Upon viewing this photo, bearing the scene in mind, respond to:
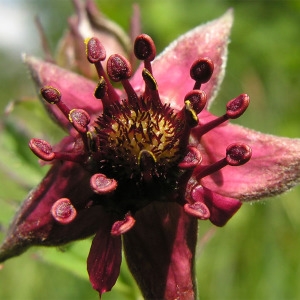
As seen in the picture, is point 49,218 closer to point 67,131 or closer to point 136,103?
point 67,131

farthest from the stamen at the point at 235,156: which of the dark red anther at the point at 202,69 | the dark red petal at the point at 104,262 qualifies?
the dark red petal at the point at 104,262

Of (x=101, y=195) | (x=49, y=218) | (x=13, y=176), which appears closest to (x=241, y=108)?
(x=101, y=195)

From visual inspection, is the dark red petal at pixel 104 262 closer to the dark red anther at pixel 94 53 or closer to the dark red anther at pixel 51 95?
the dark red anther at pixel 51 95

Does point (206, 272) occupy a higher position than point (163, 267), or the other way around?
point (163, 267)

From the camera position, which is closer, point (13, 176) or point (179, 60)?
point (179, 60)

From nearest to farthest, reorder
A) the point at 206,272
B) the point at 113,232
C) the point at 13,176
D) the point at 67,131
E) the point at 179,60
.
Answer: the point at 113,232 → the point at 67,131 → the point at 179,60 → the point at 13,176 → the point at 206,272

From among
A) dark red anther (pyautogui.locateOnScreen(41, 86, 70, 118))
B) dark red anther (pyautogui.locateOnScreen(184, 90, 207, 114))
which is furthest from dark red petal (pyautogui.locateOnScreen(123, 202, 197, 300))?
dark red anther (pyautogui.locateOnScreen(41, 86, 70, 118))
